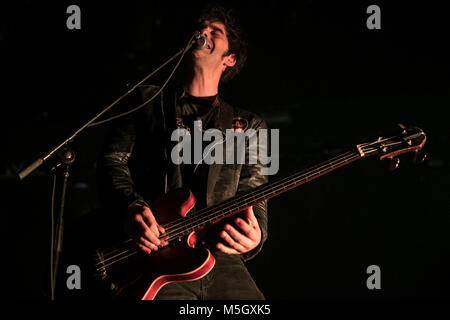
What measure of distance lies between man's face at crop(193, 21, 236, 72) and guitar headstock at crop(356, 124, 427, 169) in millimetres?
1195

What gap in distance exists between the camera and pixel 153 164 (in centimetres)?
232

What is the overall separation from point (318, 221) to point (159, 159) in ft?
5.43

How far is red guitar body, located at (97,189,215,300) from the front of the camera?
174cm

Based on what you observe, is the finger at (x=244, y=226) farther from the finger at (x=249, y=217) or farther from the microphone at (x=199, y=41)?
the microphone at (x=199, y=41)

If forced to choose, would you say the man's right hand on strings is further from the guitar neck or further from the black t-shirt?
the black t-shirt

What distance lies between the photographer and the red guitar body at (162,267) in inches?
68.4

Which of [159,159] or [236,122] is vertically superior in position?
[236,122]

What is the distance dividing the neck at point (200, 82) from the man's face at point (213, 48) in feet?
0.18

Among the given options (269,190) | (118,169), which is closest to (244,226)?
(269,190)

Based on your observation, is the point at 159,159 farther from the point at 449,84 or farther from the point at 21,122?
the point at 449,84

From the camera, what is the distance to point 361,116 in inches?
138

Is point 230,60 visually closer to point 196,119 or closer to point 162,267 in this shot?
point 196,119

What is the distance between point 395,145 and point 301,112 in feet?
5.70
